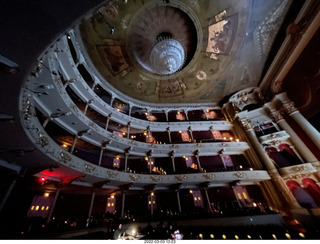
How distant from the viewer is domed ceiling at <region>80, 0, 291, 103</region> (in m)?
11.9

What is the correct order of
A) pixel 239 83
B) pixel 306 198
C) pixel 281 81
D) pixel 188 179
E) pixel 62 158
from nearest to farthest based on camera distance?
pixel 62 158
pixel 306 198
pixel 188 179
pixel 281 81
pixel 239 83

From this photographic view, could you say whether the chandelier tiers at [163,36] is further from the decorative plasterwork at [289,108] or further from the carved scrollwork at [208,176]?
the decorative plasterwork at [289,108]

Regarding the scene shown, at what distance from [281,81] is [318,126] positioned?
5365 millimetres

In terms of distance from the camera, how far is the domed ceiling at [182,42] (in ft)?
38.9

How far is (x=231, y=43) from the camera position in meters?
13.6

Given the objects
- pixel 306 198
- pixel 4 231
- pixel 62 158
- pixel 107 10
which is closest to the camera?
pixel 4 231

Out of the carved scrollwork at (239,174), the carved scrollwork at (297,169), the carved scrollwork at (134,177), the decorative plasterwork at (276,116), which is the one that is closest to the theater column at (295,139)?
the decorative plasterwork at (276,116)

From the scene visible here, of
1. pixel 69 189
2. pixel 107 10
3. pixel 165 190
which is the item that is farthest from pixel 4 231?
pixel 107 10

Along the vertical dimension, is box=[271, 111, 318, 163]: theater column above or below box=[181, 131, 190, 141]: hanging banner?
below

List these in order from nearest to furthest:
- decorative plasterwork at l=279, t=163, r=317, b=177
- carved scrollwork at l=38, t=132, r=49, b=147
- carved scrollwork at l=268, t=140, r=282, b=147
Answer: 1. carved scrollwork at l=38, t=132, r=49, b=147
2. decorative plasterwork at l=279, t=163, r=317, b=177
3. carved scrollwork at l=268, t=140, r=282, b=147

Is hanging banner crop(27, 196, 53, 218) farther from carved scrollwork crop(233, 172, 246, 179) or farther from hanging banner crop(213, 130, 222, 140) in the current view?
hanging banner crop(213, 130, 222, 140)

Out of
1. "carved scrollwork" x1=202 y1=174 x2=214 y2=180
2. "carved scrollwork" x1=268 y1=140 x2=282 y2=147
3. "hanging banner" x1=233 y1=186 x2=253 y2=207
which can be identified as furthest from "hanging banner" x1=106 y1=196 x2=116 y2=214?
"carved scrollwork" x1=268 y1=140 x2=282 y2=147

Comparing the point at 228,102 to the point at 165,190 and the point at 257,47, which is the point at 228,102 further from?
the point at 165,190

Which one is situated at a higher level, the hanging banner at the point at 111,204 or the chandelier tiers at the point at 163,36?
the chandelier tiers at the point at 163,36
